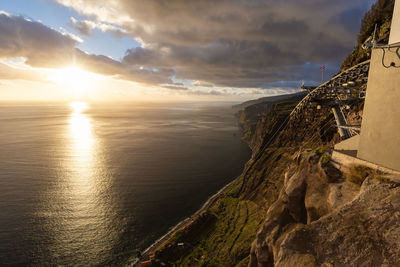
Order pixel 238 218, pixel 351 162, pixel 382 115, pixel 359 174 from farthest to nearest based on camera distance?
pixel 238 218 → pixel 351 162 → pixel 359 174 → pixel 382 115

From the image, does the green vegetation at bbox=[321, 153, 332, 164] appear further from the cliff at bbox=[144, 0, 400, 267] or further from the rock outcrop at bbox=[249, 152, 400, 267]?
the rock outcrop at bbox=[249, 152, 400, 267]

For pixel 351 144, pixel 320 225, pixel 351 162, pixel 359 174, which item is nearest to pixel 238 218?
pixel 351 144

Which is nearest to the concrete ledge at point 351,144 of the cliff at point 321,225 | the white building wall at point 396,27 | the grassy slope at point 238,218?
the cliff at point 321,225

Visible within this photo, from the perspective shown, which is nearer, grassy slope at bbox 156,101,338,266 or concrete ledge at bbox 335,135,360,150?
concrete ledge at bbox 335,135,360,150

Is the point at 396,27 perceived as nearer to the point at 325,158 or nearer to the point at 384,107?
the point at 384,107

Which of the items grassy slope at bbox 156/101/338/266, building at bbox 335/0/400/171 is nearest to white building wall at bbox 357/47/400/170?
building at bbox 335/0/400/171

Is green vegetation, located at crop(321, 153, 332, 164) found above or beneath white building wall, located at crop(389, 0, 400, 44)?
beneath

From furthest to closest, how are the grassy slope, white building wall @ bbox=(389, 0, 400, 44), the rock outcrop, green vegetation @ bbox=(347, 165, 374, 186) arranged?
the grassy slope → green vegetation @ bbox=(347, 165, 374, 186) → white building wall @ bbox=(389, 0, 400, 44) → the rock outcrop

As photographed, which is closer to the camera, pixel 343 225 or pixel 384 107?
pixel 343 225

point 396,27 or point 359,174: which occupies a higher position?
point 396,27

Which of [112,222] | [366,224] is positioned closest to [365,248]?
[366,224]

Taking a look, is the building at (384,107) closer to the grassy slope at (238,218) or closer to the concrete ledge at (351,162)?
the concrete ledge at (351,162)
